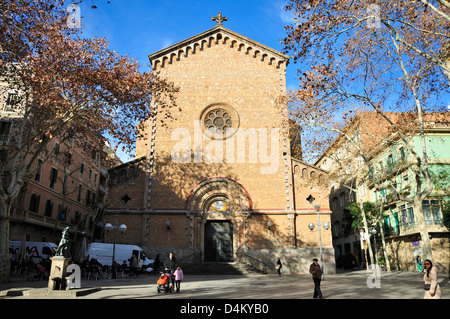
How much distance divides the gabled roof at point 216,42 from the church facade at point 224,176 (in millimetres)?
79

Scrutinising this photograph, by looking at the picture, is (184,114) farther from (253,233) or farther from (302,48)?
(302,48)

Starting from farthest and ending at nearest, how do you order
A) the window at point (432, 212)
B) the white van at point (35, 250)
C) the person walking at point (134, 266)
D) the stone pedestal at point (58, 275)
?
the window at point (432, 212), the white van at point (35, 250), the person walking at point (134, 266), the stone pedestal at point (58, 275)

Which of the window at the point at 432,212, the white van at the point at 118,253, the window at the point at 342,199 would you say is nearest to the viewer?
the white van at the point at 118,253

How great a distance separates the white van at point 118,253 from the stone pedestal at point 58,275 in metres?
10.2

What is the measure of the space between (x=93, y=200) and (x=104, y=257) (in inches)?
861

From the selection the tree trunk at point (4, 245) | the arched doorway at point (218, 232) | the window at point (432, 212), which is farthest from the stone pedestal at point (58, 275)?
the window at point (432, 212)

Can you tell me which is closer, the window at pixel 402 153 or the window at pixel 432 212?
the window at pixel 432 212

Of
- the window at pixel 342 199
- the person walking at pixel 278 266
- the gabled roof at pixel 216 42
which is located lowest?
the person walking at pixel 278 266

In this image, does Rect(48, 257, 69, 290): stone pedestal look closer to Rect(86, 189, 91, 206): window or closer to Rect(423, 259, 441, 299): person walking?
Rect(423, 259, 441, 299): person walking

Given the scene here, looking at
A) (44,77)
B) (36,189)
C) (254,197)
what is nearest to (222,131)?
(254,197)

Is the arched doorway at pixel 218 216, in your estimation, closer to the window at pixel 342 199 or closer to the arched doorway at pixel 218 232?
the arched doorway at pixel 218 232

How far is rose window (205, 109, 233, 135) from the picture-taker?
25281 mm

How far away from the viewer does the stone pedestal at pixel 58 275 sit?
1140cm

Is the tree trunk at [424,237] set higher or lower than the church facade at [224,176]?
lower
